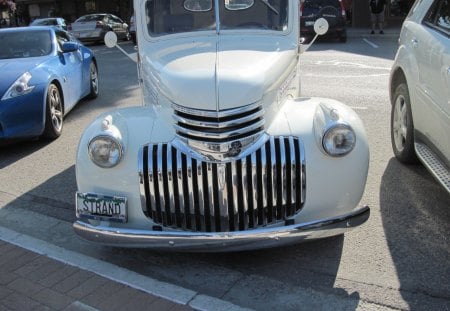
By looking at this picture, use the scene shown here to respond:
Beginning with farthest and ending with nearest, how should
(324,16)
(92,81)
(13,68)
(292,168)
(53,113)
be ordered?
(324,16) → (92,81) → (53,113) → (13,68) → (292,168)

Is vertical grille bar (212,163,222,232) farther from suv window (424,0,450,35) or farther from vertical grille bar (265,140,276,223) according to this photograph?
suv window (424,0,450,35)

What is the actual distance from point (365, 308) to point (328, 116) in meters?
1.26

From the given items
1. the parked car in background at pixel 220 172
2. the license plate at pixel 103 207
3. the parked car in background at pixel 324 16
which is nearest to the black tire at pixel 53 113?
the parked car in background at pixel 220 172

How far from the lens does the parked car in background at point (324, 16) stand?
17234mm

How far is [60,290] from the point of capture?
3545 millimetres

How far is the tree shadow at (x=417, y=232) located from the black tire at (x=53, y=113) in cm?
406

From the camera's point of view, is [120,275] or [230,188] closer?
[230,188]

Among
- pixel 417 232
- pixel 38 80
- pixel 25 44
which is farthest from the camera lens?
pixel 25 44

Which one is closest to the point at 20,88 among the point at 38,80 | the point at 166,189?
the point at 38,80

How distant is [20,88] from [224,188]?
3.86 m

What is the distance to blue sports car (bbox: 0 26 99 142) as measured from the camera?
6316 millimetres

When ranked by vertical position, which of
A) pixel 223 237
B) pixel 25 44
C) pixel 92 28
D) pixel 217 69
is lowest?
pixel 92 28

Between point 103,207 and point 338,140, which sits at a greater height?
point 338,140

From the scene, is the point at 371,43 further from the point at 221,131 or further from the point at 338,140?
the point at 221,131
